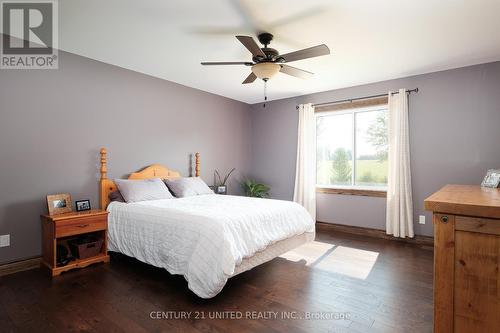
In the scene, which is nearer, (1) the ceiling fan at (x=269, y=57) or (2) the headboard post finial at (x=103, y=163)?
(1) the ceiling fan at (x=269, y=57)

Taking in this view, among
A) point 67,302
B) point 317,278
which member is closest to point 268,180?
point 317,278

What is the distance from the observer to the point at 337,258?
3.30m

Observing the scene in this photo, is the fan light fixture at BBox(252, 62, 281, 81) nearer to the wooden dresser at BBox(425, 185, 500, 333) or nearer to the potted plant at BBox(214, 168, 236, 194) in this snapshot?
the wooden dresser at BBox(425, 185, 500, 333)

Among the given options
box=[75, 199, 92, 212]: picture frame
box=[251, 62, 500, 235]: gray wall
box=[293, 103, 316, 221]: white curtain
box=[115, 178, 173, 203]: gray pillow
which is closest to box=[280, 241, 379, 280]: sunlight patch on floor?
box=[251, 62, 500, 235]: gray wall

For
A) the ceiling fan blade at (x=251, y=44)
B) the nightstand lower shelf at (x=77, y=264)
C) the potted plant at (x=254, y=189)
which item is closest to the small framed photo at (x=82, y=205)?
the nightstand lower shelf at (x=77, y=264)

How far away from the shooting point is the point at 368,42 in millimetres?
2891

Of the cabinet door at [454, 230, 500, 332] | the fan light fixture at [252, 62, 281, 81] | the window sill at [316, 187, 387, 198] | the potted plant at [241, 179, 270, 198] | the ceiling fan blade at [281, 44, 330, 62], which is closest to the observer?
the cabinet door at [454, 230, 500, 332]

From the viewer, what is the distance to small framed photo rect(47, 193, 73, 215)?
292 centimetres

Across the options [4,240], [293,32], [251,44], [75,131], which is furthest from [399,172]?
Answer: [4,240]

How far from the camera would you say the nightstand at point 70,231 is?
8.89 feet

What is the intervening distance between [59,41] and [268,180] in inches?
158

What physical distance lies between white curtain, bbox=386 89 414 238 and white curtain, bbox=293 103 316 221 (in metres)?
1.25

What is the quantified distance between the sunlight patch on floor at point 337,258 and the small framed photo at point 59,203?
2.60 metres

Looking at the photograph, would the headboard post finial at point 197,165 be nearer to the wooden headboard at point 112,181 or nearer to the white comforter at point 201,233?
the wooden headboard at point 112,181
